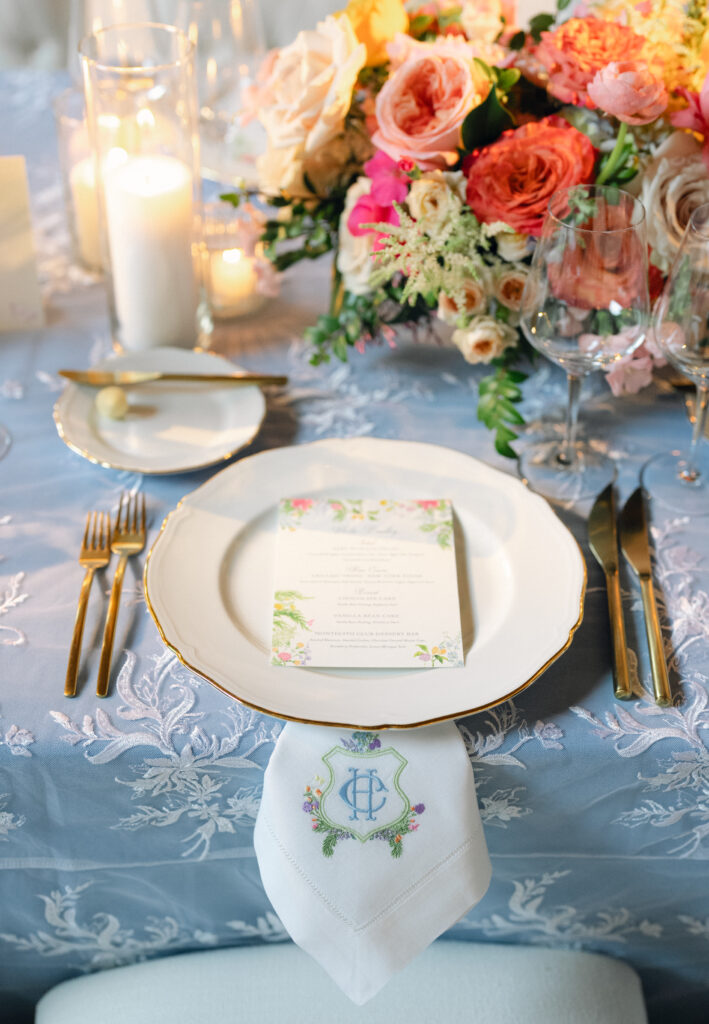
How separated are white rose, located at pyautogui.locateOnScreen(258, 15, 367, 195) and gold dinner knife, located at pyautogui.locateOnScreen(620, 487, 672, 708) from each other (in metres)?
0.50

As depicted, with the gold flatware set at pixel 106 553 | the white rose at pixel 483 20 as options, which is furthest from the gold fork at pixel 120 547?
the white rose at pixel 483 20

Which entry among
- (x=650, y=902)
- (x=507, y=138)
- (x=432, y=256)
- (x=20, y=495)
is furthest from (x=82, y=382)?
(x=650, y=902)

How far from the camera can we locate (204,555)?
78 centimetres

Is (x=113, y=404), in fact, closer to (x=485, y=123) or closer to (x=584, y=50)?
(x=485, y=123)

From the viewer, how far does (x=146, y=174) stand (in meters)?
0.99

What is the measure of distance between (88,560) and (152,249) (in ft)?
1.29

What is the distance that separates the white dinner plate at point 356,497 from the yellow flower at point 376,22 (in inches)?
17.0

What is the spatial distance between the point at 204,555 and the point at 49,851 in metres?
0.28

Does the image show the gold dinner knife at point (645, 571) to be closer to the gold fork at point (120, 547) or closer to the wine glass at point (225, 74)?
the gold fork at point (120, 547)

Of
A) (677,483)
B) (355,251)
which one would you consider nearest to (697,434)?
(677,483)

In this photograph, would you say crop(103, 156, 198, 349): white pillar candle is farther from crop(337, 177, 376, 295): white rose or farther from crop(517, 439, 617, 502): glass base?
crop(517, 439, 617, 502): glass base

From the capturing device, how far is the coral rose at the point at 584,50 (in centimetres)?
86

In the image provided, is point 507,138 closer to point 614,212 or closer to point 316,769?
point 614,212

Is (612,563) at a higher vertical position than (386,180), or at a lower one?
lower
